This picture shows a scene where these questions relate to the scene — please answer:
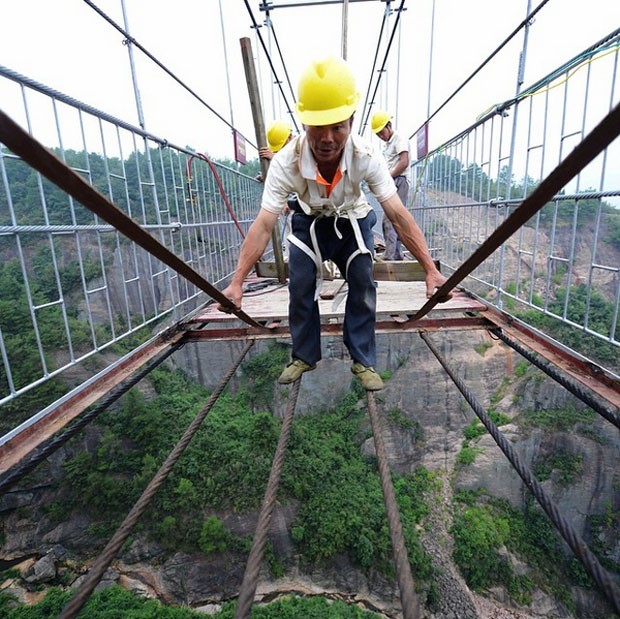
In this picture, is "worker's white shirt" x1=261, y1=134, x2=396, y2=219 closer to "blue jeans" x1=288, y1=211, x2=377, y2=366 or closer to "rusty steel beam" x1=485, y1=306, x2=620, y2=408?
"blue jeans" x1=288, y1=211, x2=377, y2=366

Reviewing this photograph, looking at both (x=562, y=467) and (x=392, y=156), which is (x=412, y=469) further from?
(x=392, y=156)

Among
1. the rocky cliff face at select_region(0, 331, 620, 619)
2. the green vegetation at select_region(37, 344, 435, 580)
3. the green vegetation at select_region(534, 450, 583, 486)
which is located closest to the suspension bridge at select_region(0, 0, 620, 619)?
the rocky cliff face at select_region(0, 331, 620, 619)

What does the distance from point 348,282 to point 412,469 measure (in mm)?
17448

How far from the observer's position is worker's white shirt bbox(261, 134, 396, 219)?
67.9 inches

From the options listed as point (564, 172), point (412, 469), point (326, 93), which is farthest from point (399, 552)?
point (412, 469)

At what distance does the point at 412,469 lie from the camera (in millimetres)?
17281

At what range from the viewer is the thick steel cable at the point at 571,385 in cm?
152

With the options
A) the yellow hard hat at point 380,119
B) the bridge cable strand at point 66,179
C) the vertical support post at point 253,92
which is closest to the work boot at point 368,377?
the bridge cable strand at point 66,179

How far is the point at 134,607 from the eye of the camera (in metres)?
12.2

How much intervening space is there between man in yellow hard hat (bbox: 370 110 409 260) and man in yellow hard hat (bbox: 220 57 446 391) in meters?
2.43

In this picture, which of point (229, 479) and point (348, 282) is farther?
point (229, 479)

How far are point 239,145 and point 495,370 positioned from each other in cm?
1666

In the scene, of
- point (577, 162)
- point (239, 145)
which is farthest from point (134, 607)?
point (577, 162)

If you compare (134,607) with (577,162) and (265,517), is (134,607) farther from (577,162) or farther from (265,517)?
(577,162)
